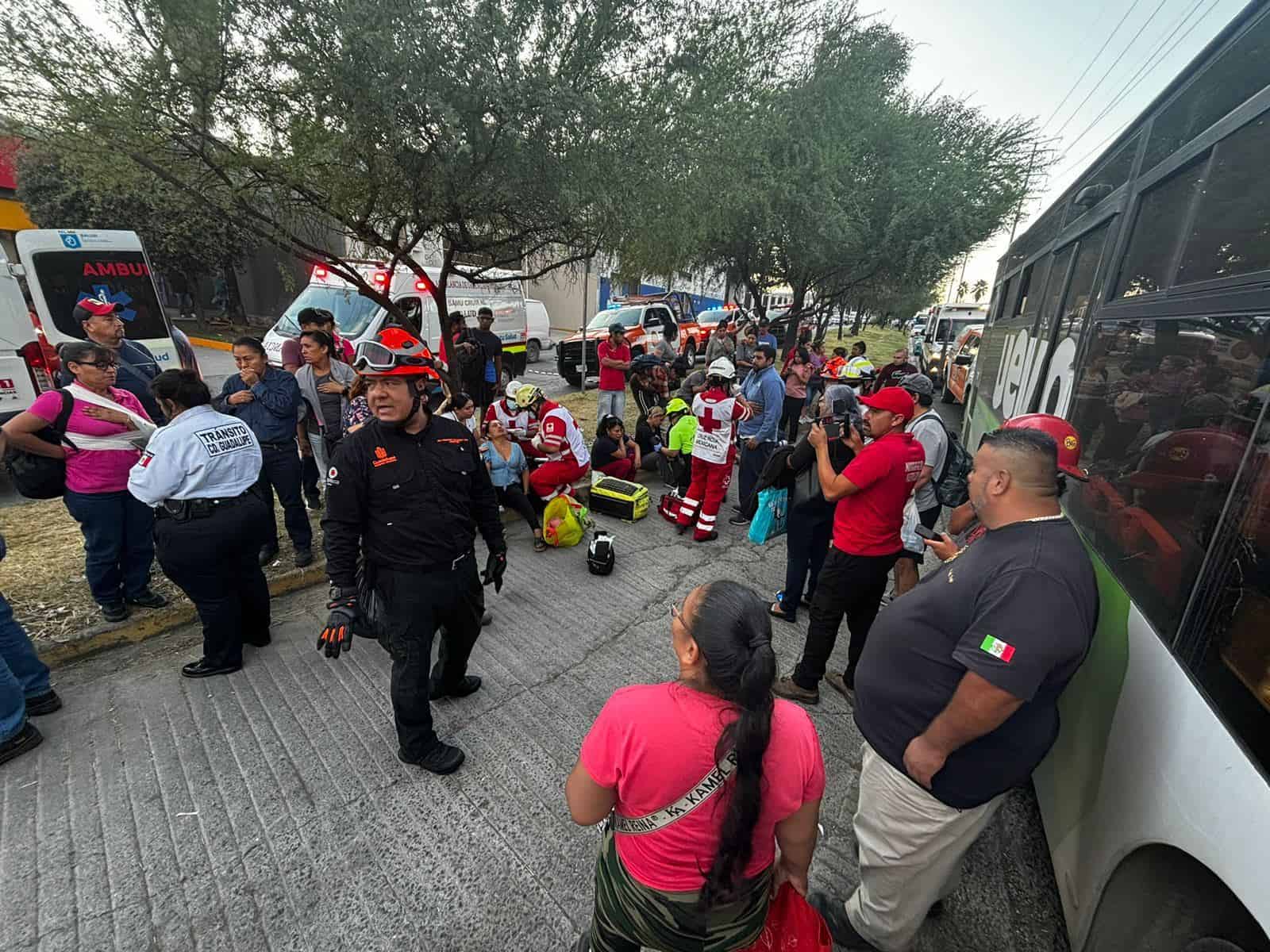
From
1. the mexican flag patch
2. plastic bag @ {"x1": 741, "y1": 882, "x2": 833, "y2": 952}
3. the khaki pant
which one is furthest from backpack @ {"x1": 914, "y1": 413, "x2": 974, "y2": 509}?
plastic bag @ {"x1": 741, "y1": 882, "x2": 833, "y2": 952}

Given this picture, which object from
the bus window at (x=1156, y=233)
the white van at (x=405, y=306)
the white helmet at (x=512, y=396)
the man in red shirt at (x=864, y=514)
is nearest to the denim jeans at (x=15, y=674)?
the white helmet at (x=512, y=396)

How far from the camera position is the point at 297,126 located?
4.78 meters

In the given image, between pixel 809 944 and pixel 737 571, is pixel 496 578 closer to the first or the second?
pixel 809 944

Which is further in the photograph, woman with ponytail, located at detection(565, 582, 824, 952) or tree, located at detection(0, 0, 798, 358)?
tree, located at detection(0, 0, 798, 358)

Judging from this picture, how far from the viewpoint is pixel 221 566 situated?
3146 millimetres

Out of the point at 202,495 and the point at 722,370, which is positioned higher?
the point at 722,370

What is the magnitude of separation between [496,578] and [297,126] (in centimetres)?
439

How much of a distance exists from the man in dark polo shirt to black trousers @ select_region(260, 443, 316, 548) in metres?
4.39

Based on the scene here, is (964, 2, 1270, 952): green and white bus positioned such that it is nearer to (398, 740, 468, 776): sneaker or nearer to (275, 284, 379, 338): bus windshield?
(398, 740, 468, 776): sneaker

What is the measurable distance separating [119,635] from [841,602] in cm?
451

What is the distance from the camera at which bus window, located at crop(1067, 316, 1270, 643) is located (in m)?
1.60

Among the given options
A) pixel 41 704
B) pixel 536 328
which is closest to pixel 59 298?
pixel 41 704

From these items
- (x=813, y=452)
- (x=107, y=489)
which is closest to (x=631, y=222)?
(x=813, y=452)

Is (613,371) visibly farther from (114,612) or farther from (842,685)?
(114,612)
